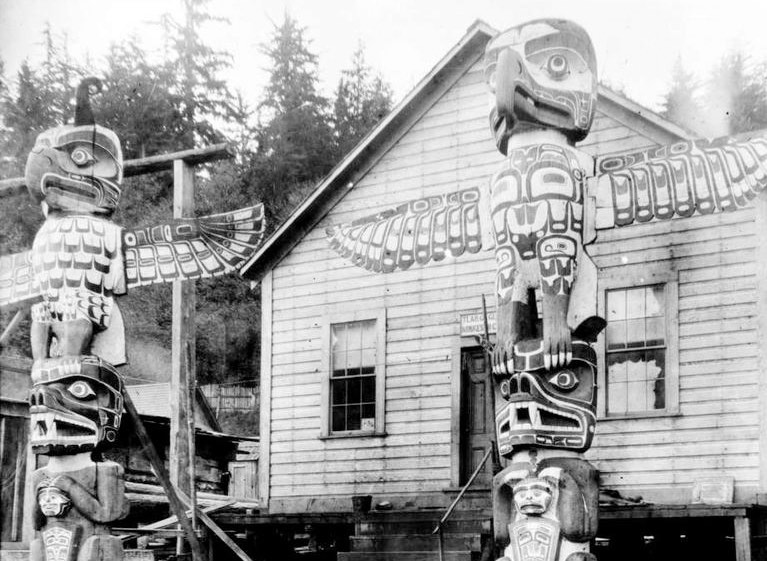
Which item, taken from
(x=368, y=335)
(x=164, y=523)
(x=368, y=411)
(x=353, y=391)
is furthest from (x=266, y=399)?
(x=164, y=523)

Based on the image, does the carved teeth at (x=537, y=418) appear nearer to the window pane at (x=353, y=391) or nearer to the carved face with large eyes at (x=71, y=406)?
the carved face with large eyes at (x=71, y=406)

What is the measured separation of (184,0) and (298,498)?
696 cm

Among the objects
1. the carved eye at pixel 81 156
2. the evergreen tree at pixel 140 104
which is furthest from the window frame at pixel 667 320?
the evergreen tree at pixel 140 104

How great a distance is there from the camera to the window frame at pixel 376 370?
14.6m

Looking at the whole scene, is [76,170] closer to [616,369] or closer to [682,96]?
[616,369]

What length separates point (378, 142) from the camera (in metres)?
14.9

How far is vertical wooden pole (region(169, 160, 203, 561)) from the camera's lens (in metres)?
12.1

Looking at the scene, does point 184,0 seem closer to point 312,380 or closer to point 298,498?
point 312,380

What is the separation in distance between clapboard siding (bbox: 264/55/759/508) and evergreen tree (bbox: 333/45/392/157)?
25.9 feet

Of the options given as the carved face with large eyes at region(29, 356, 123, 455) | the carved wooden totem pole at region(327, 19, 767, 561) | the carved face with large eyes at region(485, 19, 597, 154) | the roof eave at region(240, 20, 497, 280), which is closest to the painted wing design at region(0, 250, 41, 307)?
the carved face with large eyes at region(29, 356, 123, 455)

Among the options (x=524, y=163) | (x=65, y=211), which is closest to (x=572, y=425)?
(x=524, y=163)

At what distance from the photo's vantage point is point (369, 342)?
1498 centimetres

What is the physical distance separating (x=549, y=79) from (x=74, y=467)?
16.3 ft

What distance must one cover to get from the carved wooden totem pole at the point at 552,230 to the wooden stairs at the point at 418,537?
12.0 ft
